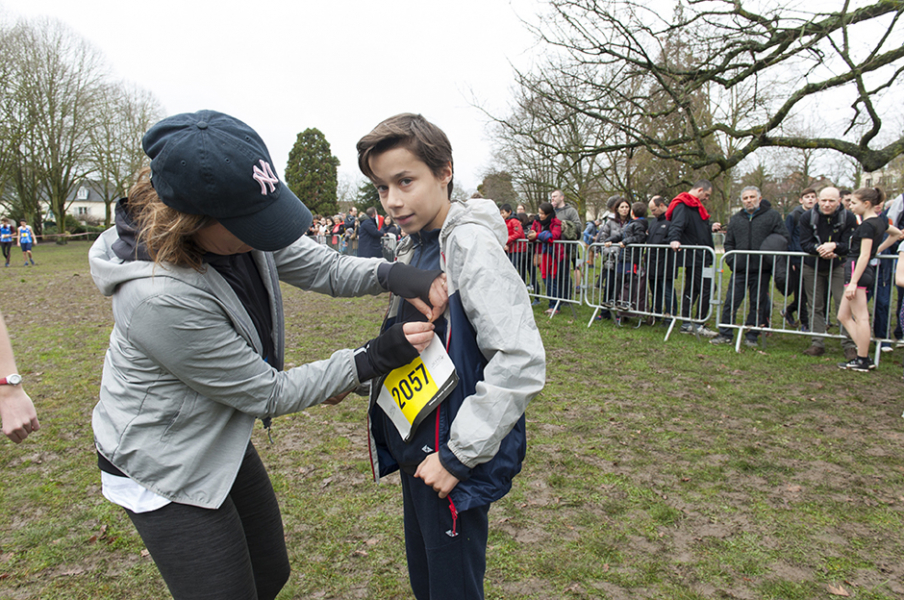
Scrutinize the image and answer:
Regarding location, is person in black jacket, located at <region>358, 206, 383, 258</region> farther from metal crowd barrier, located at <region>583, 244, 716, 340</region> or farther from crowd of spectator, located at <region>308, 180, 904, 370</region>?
metal crowd barrier, located at <region>583, 244, 716, 340</region>

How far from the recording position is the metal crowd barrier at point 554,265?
32.7ft

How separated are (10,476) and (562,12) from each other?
10318 mm

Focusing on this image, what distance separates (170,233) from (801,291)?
833 centimetres

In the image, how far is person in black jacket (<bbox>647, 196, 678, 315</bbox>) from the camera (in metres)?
8.35

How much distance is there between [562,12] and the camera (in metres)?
10.0

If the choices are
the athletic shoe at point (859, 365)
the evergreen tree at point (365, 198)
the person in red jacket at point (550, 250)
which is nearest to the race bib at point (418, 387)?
the athletic shoe at point (859, 365)

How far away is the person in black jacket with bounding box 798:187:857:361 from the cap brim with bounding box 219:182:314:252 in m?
7.41

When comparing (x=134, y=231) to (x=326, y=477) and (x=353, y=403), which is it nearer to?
(x=326, y=477)

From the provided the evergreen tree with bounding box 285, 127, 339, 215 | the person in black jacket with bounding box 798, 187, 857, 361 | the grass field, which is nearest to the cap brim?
the grass field

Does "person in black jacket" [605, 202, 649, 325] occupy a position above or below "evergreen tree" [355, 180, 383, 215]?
below

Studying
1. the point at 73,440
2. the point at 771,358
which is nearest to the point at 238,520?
the point at 73,440

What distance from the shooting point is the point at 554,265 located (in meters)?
10.3

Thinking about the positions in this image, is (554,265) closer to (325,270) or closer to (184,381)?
(325,270)

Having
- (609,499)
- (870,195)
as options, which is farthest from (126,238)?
(870,195)
